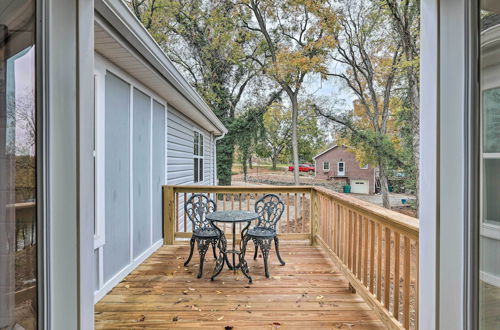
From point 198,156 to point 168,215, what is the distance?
324cm

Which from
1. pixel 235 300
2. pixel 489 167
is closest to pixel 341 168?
pixel 235 300

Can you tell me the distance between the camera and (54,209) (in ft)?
3.86

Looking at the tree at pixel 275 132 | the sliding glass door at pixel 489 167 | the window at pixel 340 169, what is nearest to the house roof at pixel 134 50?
the sliding glass door at pixel 489 167

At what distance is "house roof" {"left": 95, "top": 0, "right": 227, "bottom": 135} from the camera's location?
2.15 meters

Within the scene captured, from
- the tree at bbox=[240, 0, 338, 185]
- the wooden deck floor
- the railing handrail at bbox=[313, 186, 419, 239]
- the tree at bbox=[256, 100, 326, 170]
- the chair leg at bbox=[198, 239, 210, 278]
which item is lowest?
the wooden deck floor

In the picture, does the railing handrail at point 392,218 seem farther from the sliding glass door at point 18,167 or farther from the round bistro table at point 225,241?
the sliding glass door at point 18,167

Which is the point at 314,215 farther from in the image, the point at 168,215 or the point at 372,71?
the point at 372,71

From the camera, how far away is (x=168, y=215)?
464 cm

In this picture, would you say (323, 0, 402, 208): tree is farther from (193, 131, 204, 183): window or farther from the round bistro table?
the round bistro table

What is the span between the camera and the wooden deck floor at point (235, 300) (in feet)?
7.64

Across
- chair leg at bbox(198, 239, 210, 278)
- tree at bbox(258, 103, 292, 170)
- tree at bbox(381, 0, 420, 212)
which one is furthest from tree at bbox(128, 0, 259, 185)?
chair leg at bbox(198, 239, 210, 278)

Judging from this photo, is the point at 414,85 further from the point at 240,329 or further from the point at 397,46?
the point at 240,329

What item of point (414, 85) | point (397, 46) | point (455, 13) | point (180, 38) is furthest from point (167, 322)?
point (180, 38)

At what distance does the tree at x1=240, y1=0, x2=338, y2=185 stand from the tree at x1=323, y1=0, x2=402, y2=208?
2.84 feet
